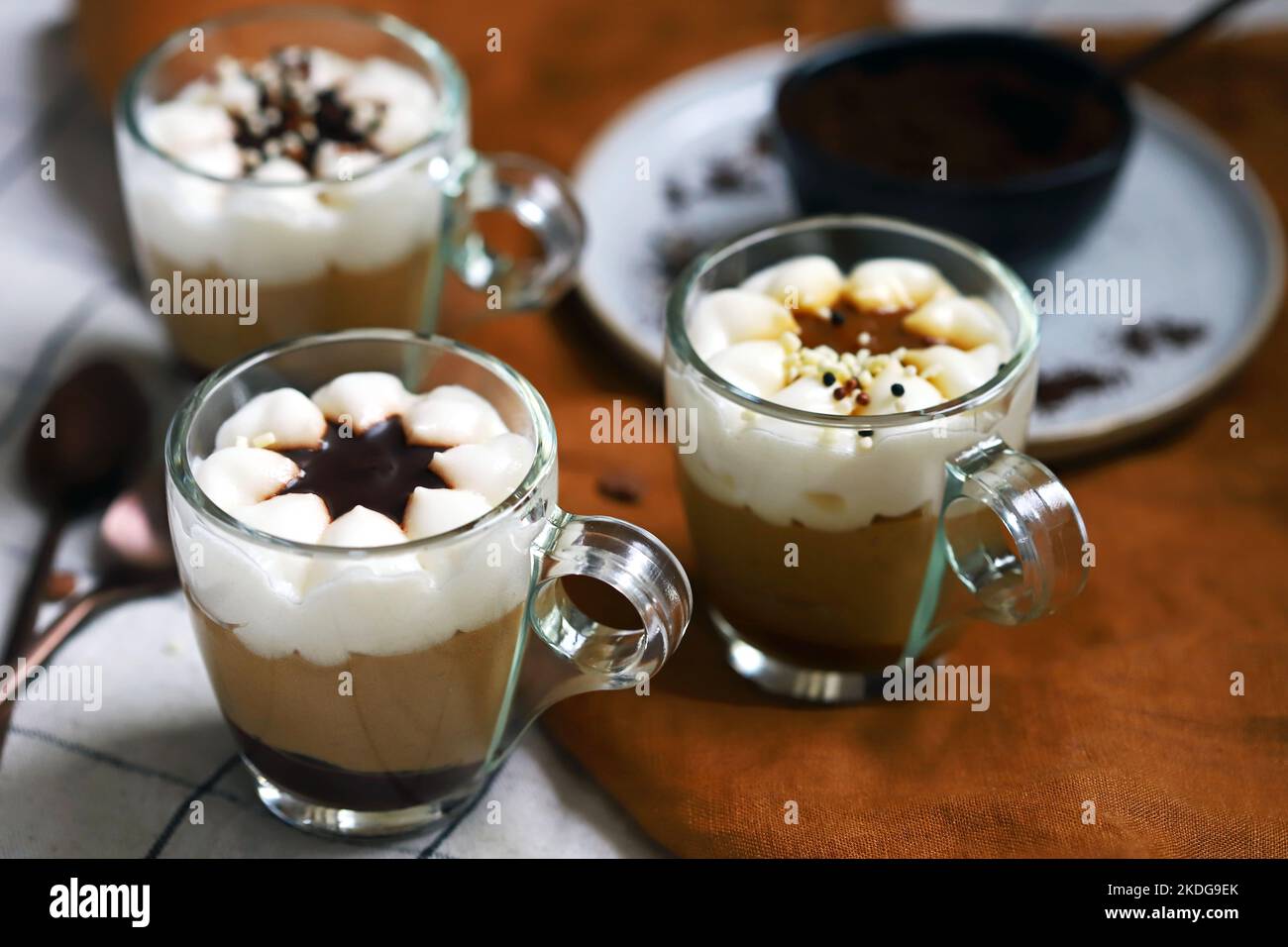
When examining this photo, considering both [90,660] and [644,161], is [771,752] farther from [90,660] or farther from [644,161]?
[644,161]

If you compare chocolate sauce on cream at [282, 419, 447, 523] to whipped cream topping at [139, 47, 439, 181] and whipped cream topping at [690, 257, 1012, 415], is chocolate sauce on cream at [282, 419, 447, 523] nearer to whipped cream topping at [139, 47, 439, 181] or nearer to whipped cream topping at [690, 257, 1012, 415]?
whipped cream topping at [690, 257, 1012, 415]

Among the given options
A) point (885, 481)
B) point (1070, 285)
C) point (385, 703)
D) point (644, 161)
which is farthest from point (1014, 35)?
point (385, 703)

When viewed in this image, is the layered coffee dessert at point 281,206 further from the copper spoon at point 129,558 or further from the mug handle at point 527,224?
the copper spoon at point 129,558

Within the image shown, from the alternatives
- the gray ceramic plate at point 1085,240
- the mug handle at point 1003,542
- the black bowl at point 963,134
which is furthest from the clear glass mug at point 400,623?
the black bowl at point 963,134

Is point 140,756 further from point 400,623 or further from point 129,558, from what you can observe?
point 400,623

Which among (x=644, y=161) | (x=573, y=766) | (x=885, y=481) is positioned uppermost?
(x=885, y=481)

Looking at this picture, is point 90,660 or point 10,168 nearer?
point 90,660

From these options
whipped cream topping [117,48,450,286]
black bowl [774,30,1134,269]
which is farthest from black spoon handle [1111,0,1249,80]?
whipped cream topping [117,48,450,286]
